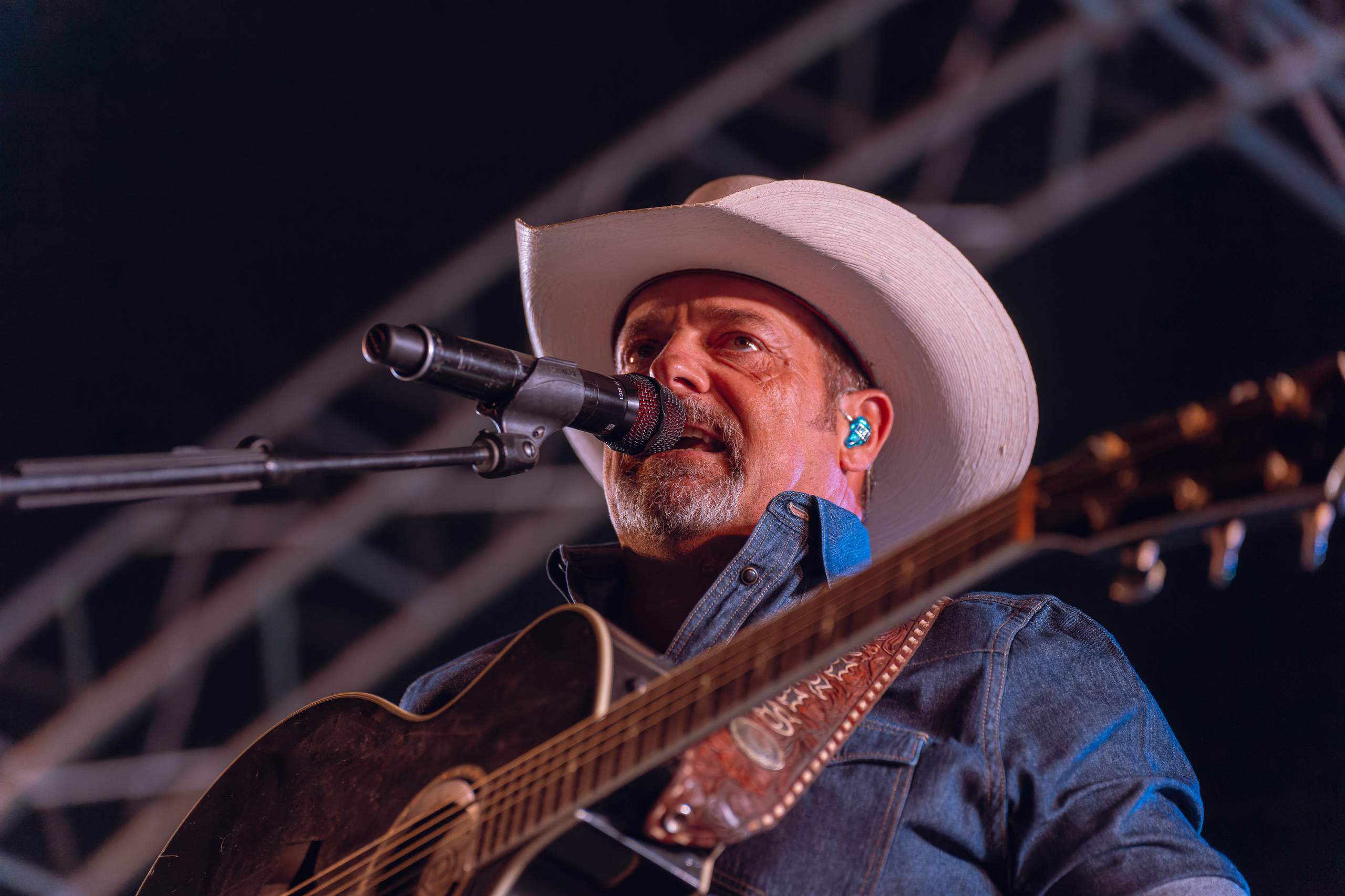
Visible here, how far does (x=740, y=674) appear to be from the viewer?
1.24 m

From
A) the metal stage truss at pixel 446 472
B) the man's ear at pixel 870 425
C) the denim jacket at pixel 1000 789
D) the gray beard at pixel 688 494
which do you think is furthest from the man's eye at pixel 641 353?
the metal stage truss at pixel 446 472

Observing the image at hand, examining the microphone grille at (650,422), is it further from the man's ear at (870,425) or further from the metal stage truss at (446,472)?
the metal stage truss at (446,472)

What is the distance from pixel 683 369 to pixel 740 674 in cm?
116

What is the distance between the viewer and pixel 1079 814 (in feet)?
5.04

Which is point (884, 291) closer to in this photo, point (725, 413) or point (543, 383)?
point (725, 413)

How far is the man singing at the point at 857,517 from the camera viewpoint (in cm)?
155

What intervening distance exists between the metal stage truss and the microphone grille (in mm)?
2373

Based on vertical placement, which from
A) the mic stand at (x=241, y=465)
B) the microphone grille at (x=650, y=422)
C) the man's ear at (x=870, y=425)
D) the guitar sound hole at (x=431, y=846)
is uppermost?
the man's ear at (x=870, y=425)

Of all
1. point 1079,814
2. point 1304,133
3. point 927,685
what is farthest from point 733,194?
point 1304,133

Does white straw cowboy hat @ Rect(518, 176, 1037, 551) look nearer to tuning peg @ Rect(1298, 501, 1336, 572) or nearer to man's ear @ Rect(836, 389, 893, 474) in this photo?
man's ear @ Rect(836, 389, 893, 474)

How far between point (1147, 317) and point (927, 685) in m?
2.01

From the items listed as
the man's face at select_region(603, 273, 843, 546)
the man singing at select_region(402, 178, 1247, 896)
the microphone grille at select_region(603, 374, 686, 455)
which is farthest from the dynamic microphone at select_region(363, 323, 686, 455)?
the man's face at select_region(603, 273, 843, 546)

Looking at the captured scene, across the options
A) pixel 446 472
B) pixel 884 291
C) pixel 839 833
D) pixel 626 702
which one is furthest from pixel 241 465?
pixel 446 472

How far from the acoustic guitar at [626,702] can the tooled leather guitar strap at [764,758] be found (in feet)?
0.12
